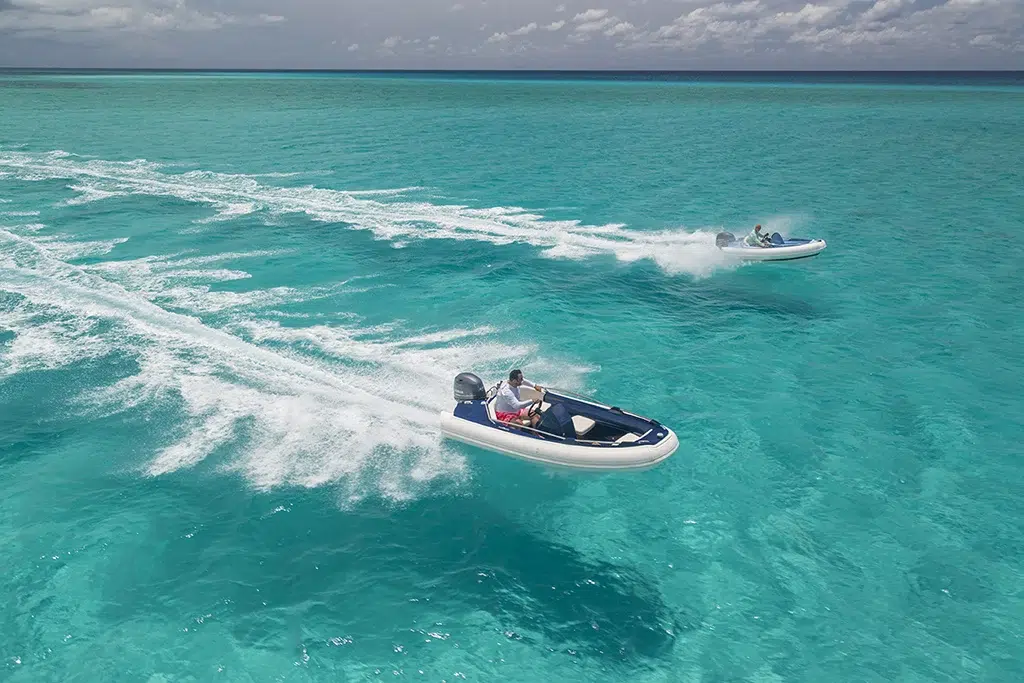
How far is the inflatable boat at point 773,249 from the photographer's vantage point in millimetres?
32062

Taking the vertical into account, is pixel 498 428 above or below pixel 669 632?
above

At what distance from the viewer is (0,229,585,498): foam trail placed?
17891 mm

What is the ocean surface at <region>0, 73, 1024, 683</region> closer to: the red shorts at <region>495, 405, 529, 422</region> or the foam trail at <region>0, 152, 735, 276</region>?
the foam trail at <region>0, 152, 735, 276</region>

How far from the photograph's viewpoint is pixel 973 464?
18.1 metres

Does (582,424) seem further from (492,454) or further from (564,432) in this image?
(492,454)

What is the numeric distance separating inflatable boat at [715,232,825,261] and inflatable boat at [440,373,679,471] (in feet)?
55.5

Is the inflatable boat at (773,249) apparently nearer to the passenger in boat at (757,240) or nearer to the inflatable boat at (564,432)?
the passenger in boat at (757,240)

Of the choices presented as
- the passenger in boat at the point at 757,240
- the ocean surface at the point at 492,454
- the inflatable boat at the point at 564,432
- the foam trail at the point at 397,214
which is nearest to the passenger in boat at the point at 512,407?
the inflatable boat at the point at 564,432

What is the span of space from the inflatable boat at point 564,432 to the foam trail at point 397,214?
15682mm

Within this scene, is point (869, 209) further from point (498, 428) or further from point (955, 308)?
point (498, 428)

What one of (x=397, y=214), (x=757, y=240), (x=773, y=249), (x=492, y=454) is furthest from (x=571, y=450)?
(x=397, y=214)

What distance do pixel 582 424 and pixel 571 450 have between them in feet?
4.06

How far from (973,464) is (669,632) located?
34.2 feet

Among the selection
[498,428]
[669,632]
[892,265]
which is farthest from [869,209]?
[669,632]
